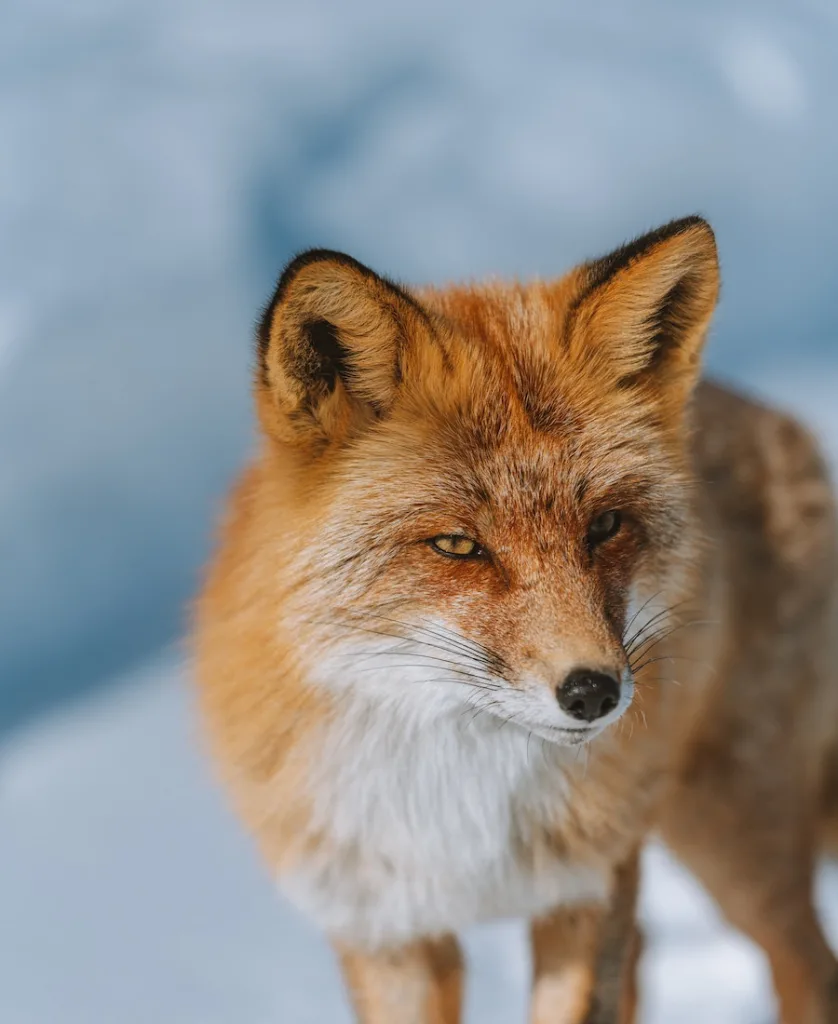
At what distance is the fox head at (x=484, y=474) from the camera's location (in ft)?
7.73

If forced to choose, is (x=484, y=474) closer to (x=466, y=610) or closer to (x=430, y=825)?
(x=466, y=610)

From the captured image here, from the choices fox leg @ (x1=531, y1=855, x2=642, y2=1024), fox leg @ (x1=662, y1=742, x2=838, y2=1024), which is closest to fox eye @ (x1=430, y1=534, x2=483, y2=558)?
fox leg @ (x1=531, y1=855, x2=642, y2=1024)

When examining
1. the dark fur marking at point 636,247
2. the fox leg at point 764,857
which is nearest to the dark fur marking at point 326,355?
the dark fur marking at point 636,247

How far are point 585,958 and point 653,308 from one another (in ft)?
5.30

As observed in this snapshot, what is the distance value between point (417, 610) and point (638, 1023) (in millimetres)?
2398

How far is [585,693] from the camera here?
7.27ft

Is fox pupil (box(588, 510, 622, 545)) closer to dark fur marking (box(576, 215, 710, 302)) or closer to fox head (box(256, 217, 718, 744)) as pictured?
fox head (box(256, 217, 718, 744))

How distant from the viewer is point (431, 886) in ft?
9.46

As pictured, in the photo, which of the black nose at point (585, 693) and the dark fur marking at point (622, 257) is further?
the dark fur marking at point (622, 257)

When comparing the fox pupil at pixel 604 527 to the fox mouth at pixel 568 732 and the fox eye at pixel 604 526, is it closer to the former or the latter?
the fox eye at pixel 604 526

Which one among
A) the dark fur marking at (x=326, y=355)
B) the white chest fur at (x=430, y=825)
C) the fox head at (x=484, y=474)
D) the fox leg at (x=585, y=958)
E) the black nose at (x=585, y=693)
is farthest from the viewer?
the fox leg at (x=585, y=958)

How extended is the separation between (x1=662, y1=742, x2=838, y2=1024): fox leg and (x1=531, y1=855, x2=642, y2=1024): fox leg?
0.37 metres

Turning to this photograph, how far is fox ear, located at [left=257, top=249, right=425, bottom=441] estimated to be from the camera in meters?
2.36

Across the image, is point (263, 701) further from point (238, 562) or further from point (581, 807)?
point (581, 807)
